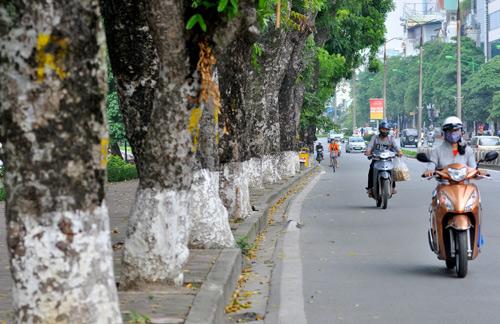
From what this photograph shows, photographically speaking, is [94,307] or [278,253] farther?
[278,253]

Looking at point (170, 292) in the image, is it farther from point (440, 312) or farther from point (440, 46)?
point (440, 46)

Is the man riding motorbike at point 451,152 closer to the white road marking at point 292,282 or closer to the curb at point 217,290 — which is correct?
the white road marking at point 292,282

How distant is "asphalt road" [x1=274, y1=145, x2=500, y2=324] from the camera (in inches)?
365

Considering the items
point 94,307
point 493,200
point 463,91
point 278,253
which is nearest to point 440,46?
point 463,91

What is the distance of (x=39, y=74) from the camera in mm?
5750

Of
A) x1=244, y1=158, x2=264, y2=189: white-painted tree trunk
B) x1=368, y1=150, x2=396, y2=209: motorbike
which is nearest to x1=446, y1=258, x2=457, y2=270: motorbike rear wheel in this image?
x1=368, y1=150, x2=396, y2=209: motorbike

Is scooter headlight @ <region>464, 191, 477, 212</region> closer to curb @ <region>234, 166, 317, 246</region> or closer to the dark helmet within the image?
curb @ <region>234, 166, 317, 246</region>

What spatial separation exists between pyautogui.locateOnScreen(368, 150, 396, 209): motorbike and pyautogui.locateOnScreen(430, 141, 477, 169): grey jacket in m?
9.35

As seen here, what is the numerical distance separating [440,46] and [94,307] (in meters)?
112

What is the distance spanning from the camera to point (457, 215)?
1098 cm

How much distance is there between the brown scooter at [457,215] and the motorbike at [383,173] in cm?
978

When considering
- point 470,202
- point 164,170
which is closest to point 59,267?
point 164,170

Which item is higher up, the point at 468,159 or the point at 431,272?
the point at 468,159

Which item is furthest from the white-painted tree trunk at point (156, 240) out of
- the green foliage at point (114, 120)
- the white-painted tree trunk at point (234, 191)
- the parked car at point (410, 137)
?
the parked car at point (410, 137)
